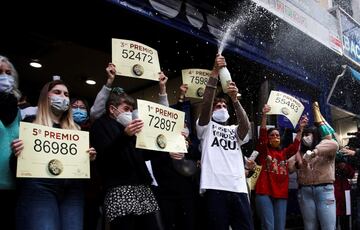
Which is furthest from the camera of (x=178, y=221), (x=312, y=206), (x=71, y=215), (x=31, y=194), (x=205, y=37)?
(x=205, y=37)

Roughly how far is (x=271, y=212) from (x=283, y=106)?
1.33 m

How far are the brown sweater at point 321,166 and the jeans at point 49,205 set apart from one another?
10.9ft

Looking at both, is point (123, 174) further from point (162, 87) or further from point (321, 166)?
point (321, 166)

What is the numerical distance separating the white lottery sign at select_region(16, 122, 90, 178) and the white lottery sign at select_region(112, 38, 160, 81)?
82cm

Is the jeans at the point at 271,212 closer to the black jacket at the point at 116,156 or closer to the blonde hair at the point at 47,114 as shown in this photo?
the black jacket at the point at 116,156

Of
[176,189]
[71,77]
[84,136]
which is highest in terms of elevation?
[71,77]

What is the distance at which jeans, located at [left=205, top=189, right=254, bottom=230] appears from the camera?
11.1 feet

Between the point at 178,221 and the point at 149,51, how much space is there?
1618mm

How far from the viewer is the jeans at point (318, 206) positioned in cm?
481

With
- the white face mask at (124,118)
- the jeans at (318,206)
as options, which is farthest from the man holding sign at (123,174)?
the jeans at (318,206)

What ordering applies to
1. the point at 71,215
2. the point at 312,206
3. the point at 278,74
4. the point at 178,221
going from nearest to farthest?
the point at 71,215 → the point at 178,221 → the point at 312,206 → the point at 278,74

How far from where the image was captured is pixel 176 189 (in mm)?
3516

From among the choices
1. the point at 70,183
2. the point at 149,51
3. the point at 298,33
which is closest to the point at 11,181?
the point at 70,183

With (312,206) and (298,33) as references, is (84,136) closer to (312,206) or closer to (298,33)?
(312,206)
